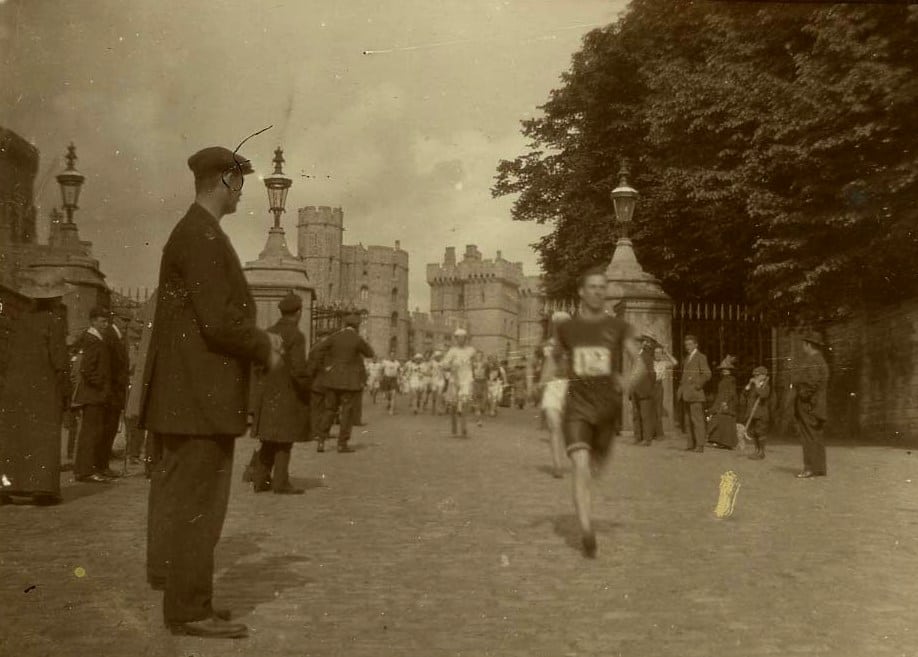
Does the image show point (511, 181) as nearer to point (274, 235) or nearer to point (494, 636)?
point (274, 235)

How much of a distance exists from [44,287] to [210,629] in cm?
484

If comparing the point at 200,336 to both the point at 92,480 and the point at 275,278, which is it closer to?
the point at 92,480

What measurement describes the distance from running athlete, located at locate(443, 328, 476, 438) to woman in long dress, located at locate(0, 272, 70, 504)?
9261 mm

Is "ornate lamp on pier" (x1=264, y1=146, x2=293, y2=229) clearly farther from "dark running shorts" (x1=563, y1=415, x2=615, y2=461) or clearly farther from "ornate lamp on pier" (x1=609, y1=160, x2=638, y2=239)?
"dark running shorts" (x1=563, y1=415, x2=615, y2=461)

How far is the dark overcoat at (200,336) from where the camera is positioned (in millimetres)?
3926

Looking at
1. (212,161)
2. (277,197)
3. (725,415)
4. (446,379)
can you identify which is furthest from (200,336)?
(446,379)

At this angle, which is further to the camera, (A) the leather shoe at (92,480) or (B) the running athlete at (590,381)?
Result: (A) the leather shoe at (92,480)

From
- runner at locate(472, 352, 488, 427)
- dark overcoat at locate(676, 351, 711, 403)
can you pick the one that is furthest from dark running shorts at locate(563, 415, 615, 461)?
runner at locate(472, 352, 488, 427)

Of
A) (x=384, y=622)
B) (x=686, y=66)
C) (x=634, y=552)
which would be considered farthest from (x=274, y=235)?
(x=384, y=622)

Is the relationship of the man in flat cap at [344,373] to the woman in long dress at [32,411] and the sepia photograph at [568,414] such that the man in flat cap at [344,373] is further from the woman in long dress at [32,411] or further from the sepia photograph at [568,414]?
the woman in long dress at [32,411]

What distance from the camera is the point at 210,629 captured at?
4047 mm

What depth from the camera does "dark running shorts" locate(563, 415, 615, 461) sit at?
5926mm

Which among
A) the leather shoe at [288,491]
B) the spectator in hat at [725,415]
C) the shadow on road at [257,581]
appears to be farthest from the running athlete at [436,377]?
the shadow on road at [257,581]

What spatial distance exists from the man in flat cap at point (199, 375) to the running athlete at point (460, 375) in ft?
40.6
